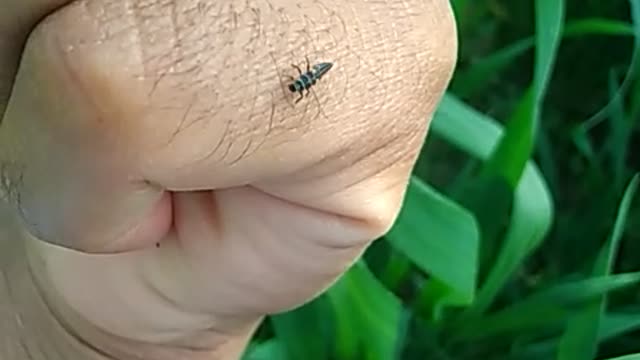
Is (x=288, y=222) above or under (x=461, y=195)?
above

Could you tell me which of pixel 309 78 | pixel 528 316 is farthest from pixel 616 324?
pixel 309 78

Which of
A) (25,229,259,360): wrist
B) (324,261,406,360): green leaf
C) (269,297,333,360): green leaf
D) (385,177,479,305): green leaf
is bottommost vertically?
(269,297,333,360): green leaf

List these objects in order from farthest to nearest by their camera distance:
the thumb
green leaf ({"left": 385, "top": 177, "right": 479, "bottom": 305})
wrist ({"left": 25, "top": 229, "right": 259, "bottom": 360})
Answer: green leaf ({"left": 385, "top": 177, "right": 479, "bottom": 305})
wrist ({"left": 25, "top": 229, "right": 259, "bottom": 360})
the thumb

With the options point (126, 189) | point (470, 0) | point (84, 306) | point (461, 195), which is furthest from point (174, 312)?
point (470, 0)

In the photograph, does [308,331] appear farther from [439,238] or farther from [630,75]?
[630,75]

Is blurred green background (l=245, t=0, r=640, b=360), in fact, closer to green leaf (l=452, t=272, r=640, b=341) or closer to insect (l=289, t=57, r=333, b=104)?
green leaf (l=452, t=272, r=640, b=341)

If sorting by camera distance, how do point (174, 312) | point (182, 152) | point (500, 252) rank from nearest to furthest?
point (182, 152), point (174, 312), point (500, 252)

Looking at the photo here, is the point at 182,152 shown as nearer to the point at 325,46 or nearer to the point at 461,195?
the point at 325,46

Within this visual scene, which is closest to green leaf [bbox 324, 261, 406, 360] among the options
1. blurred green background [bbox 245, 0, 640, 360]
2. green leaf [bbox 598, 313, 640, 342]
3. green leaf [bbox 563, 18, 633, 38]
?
blurred green background [bbox 245, 0, 640, 360]
